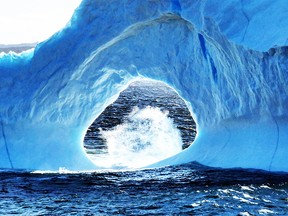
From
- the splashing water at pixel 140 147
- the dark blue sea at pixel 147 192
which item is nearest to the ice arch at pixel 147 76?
the dark blue sea at pixel 147 192

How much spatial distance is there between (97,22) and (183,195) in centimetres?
461

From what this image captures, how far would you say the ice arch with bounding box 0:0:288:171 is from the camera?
970 centimetres

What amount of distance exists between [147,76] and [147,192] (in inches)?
175

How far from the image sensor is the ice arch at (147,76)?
970 centimetres

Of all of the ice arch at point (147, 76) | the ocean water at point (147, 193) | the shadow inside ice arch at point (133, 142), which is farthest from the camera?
the shadow inside ice arch at point (133, 142)

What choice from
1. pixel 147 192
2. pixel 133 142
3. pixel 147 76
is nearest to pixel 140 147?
pixel 133 142

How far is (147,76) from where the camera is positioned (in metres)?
12.4

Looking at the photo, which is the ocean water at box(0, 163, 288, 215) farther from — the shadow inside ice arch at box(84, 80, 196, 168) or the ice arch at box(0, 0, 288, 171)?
the shadow inside ice arch at box(84, 80, 196, 168)

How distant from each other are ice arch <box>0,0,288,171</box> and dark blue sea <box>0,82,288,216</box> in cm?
71

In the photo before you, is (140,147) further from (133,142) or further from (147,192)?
(147,192)

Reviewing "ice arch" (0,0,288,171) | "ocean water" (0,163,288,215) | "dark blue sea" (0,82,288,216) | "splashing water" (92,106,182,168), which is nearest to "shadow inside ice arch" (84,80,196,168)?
"splashing water" (92,106,182,168)

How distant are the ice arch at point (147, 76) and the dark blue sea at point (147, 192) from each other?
0.71 metres

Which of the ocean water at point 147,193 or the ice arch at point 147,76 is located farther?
the ice arch at point 147,76

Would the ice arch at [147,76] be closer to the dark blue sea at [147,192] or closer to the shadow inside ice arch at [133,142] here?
the dark blue sea at [147,192]
